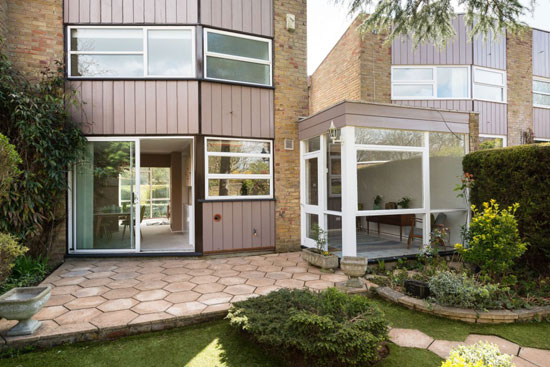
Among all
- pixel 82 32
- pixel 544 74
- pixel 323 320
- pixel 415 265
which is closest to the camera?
pixel 323 320

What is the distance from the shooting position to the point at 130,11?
6145mm

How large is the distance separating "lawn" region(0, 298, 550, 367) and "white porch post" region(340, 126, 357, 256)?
6.31ft

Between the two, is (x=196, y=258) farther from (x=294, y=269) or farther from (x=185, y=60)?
(x=185, y=60)

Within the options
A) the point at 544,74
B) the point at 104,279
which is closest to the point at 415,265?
the point at 104,279

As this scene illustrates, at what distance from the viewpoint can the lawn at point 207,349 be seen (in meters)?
2.71

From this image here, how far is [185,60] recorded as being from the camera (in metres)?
6.30

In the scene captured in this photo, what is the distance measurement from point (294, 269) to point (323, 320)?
2831mm

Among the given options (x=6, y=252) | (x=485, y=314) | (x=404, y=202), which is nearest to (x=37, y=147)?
(x=6, y=252)

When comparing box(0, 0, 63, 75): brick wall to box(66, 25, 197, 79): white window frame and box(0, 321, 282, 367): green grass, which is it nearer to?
box(66, 25, 197, 79): white window frame

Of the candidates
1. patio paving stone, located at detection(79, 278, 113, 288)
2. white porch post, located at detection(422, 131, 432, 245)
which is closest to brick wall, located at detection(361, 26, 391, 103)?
white porch post, located at detection(422, 131, 432, 245)

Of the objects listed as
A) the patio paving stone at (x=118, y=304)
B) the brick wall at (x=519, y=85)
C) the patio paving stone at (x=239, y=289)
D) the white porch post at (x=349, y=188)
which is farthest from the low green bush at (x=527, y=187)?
the brick wall at (x=519, y=85)

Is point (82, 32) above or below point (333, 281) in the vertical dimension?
above

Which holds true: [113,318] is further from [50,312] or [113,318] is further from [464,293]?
[464,293]

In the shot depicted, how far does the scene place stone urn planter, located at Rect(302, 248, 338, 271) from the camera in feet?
17.2
